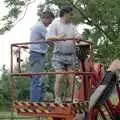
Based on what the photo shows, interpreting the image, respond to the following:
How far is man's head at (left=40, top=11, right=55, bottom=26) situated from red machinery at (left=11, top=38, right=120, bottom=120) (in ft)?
2.20

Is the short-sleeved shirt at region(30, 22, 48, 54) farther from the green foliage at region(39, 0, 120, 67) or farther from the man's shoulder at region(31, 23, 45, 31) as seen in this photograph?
the green foliage at region(39, 0, 120, 67)

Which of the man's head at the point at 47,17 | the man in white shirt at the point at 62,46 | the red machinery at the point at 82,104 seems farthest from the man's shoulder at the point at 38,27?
the red machinery at the point at 82,104

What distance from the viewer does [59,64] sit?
352 inches

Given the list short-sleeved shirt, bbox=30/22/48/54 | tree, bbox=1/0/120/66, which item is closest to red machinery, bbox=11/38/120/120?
short-sleeved shirt, bbox=30/22/48/54

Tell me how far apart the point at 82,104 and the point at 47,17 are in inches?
76.2

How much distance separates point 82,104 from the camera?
8328mm

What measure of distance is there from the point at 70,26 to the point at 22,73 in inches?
47.9

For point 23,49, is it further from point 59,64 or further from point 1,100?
point 1,100

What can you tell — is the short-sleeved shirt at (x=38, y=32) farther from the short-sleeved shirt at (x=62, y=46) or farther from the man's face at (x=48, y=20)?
the short-sleeved shirt at (x=62, y=46)

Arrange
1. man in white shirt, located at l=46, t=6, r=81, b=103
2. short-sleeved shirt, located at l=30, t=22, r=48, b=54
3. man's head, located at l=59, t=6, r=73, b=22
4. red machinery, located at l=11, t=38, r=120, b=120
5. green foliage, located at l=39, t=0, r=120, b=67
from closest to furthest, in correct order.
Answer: red machinery, located at l=11, t=38, r=120, b=120
man in white shirt, located at l=46, t=6, r=81, b=103
man's head, located at l=59, t=6, r=73, b=22
short-sleeved shirt, located at l=30, t=22, r=48, b=54
green foliage, located at l=39, t=0, r=120, b=67

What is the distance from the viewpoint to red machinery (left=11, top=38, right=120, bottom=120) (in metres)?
8.00

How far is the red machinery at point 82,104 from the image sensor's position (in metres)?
8.00

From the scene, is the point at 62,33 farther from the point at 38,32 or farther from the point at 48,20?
the point at 38,32

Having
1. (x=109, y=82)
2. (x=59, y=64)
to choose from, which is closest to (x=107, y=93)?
(x=109, y=82)
